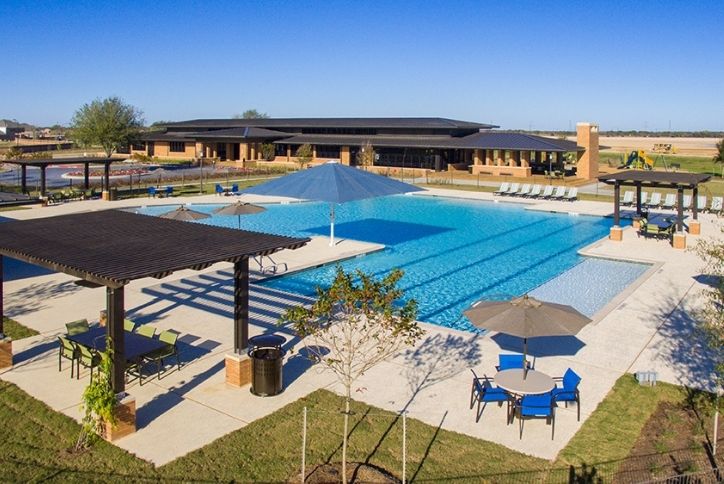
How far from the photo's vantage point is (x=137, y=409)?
1041 centimetres

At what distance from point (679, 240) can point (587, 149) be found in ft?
96.9

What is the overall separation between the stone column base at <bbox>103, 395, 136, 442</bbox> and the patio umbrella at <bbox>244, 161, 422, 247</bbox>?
13.2 meters

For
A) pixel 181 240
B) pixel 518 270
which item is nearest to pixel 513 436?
pixel 181 240

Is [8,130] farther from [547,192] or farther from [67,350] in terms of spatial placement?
[67,350]

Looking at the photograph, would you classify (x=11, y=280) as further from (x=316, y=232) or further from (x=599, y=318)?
(x=599, y=318)

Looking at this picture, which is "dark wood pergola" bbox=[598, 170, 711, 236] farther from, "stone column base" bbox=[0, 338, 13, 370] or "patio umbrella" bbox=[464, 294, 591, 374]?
"stone column base" bbox=[0, 338, 13, 370]

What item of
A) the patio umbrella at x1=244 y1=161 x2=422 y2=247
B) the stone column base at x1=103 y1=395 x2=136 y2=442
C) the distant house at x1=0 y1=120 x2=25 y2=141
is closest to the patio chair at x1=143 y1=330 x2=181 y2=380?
the stone column base at x1=103 y1=395 x2=136 y2=442

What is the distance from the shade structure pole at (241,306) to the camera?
37.2 ft

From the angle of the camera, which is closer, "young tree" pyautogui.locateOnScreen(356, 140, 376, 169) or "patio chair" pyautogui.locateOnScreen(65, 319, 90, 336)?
"patio chair" pyautogui.locateOnScreen(65, 319, 90, 336)

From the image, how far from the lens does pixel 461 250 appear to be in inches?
1032

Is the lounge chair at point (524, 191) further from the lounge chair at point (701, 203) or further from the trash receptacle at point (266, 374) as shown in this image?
the trash receptacle at point (266, 374)

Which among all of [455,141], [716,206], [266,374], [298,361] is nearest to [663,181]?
[716,206]

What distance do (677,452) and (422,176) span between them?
158ft

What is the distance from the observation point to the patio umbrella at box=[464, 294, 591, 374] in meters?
10.4
